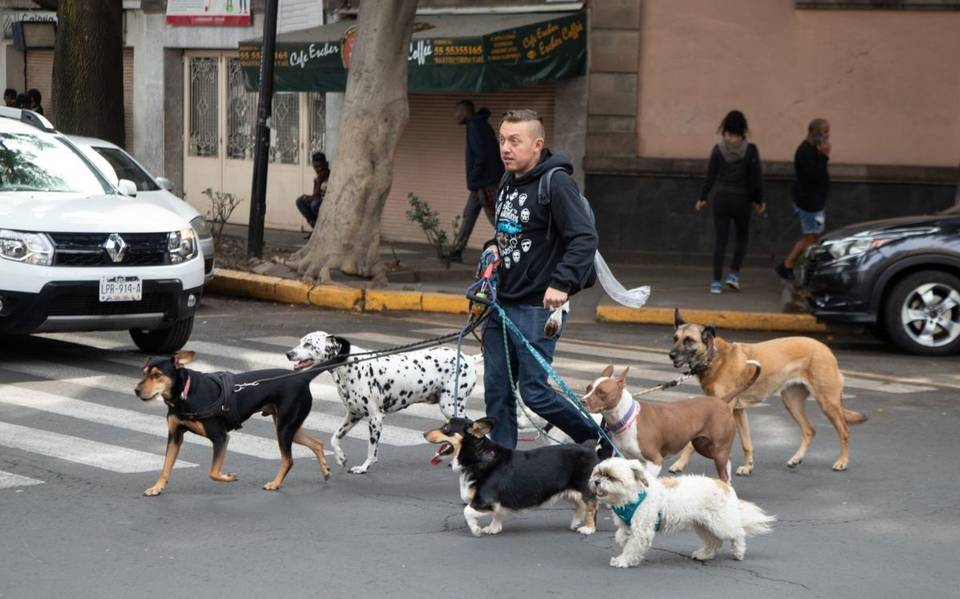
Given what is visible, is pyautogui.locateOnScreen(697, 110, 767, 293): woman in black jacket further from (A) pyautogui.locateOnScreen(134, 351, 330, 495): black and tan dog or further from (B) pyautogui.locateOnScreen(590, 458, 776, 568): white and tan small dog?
(B) pyautogui.locateOnScreen(590, 458, 776, 568): white and tan small dog

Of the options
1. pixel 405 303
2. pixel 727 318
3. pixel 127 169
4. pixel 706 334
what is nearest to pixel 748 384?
pixel 706 334

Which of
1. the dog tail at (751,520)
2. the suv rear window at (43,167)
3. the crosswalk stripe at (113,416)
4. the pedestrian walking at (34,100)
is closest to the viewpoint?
the dog tail at (751,520)

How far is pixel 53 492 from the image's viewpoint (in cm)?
799

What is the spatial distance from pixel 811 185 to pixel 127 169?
781 cm

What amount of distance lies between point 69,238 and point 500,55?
8619 mm

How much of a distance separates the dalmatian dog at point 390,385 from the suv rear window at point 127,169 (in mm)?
8822

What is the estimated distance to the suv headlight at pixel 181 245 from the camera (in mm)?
12297

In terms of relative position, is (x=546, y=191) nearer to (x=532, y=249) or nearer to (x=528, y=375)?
(x=532, y=249)

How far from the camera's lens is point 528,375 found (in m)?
7.76

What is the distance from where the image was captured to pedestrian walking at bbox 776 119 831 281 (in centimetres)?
1714

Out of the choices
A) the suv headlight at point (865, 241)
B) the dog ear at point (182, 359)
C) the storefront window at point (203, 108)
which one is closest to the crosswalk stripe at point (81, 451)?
the dog ear at point (182, 359)

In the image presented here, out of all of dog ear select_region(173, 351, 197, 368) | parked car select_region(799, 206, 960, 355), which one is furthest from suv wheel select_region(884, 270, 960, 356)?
dog ear select_region(173, 351, 197, 368)

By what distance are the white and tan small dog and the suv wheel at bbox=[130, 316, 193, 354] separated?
6738 millimetres

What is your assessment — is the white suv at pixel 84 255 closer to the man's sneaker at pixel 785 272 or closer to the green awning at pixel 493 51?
the green awning at pixel 493 51
